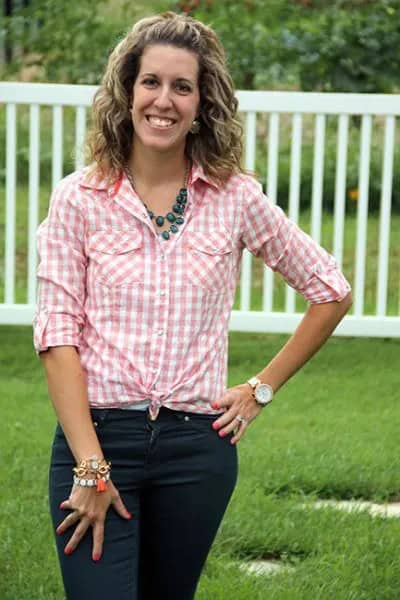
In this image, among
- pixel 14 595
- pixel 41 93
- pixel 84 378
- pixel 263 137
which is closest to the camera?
pixel 84 378

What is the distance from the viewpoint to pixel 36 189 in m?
6.76

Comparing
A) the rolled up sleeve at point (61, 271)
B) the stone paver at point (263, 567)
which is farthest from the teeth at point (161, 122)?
→ the stone paver at point (263, 567)

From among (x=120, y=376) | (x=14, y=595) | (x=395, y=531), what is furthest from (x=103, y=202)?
(x=395, y=531)

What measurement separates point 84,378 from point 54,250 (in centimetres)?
25

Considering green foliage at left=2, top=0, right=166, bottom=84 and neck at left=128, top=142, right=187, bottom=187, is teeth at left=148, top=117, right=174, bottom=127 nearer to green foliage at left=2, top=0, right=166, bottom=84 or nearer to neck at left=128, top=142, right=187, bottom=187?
neck at left=128, top=142, right=187, bottom=187

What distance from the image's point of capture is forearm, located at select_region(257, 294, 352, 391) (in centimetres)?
289

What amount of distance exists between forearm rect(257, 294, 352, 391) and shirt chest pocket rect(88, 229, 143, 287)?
16.5 inches

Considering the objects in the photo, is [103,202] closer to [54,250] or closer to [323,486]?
[54,250]

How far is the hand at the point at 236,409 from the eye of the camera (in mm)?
2715

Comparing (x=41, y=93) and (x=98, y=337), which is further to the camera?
(x=41, y=93)

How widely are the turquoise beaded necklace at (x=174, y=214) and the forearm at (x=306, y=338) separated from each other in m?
0.37

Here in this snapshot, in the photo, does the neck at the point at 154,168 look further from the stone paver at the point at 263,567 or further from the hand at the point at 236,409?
the stone paver at the point at 263,567

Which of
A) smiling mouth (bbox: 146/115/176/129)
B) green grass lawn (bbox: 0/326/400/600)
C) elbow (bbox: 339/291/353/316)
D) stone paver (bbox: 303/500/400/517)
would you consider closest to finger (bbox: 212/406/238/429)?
elbow (bbox: 339/291/353/316)

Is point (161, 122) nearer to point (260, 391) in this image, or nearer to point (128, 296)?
point (128, 296)
